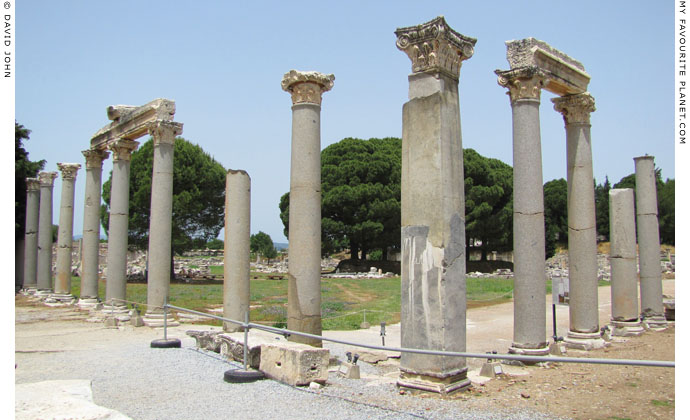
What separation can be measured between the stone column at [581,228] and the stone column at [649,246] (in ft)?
13.0

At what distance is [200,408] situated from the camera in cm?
641

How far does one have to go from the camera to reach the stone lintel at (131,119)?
1530 centimetres

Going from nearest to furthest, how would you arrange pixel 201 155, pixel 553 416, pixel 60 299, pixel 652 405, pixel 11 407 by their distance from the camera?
pixel 11 407, pixel 553 416, pixel 652 405, pixel 60 299, pixel 201 155

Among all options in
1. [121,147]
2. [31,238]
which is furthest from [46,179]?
[121,147]

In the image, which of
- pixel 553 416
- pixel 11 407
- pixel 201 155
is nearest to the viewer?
pixel 11 407

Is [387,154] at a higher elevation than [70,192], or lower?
higher

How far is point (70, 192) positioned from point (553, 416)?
22.5 m

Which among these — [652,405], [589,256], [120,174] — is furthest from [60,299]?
[652,405]

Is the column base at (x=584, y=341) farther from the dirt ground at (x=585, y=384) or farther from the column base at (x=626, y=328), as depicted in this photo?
the column base at (x=626, y=328)

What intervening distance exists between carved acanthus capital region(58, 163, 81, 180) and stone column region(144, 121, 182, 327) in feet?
32.9

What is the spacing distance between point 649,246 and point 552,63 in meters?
A: 6.85

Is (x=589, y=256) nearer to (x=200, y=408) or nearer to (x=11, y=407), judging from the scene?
(x=200, y=408)

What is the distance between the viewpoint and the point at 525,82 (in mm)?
10477

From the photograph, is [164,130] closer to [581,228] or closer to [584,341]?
[581,228]
